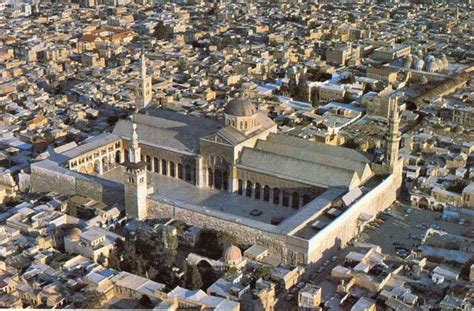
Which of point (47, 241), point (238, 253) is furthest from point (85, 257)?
point (238, 253)

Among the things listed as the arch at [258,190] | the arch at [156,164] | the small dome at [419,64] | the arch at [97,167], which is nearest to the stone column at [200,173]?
the arch at [156,164]

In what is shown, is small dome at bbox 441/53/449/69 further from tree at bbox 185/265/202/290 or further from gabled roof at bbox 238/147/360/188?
tree at bbox 185/265/202/290

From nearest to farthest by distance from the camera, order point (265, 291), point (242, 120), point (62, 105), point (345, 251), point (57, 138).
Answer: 1. point (265, 291)
2. point (345, 251)
3. point (242, 120)
4. point (57, 138)
5. point (62, 105)

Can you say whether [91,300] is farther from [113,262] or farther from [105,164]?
[105,164]

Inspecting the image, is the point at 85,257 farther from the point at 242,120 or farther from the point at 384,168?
the point at 384,168

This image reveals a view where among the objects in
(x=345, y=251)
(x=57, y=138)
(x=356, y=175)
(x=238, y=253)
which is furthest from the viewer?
(x=57, y=138)

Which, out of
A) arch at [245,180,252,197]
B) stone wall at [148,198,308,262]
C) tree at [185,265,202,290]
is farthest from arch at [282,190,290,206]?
tree at [185,265,202,290]
